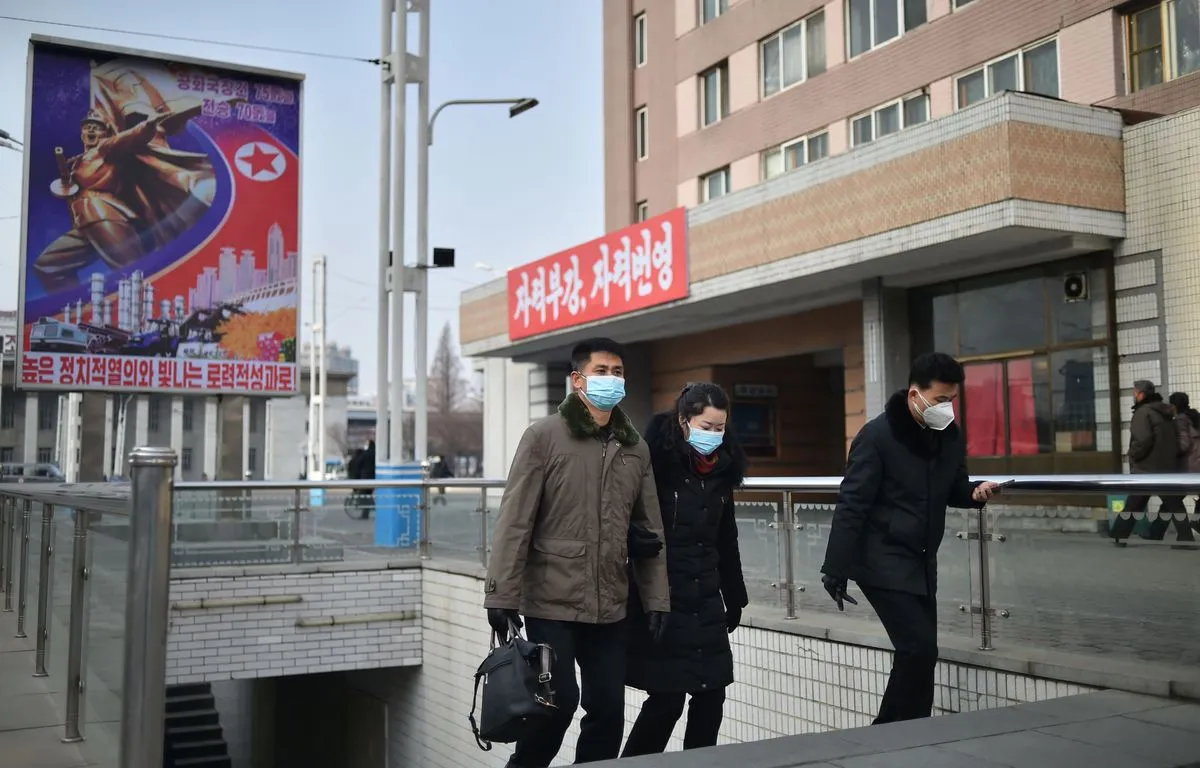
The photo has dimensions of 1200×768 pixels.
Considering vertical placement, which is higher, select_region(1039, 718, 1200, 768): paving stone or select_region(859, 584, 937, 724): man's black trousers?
select_region(859, 584, 937, 724): man's black trousers

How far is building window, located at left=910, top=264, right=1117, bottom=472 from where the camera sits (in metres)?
14.6

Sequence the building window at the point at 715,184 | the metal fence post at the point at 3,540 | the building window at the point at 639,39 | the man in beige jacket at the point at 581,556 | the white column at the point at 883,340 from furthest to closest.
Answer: the building window at the point at 639,39 → the building window at the point at 715,184 → the white column at the point at 883,340 → the metal fence post at the point at 3,540 → the man in beige jacket at the point at 581,556

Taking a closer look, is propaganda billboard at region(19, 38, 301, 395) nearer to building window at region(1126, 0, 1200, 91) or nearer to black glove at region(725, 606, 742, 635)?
building window at region(1126, 0, 1200, 91)

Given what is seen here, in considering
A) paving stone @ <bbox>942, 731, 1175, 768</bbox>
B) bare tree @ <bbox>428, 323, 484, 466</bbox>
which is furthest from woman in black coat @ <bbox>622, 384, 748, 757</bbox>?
bare tree @ <bbox>428, 323, 484, 466</bbox>

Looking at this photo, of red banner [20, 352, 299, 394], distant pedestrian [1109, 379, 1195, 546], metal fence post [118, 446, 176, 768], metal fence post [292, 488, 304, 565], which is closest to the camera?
metal fence post [118, 446, 176, 768]

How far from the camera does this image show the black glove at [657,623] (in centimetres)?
468

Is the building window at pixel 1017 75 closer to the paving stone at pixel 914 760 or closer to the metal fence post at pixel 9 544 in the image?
the metal fence post at pixel 9 544

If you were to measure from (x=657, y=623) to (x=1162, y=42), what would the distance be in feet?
44.4

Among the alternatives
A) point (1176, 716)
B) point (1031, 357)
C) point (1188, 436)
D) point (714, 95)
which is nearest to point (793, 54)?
point (714, 95)

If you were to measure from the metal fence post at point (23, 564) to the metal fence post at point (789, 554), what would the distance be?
17.5 feet

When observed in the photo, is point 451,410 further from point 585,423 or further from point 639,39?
point 585,423

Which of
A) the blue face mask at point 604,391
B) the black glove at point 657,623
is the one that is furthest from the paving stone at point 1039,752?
the blue face mask at point 604,391

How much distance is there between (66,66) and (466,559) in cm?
958

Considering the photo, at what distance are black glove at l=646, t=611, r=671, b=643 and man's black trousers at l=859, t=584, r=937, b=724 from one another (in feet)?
3.16
